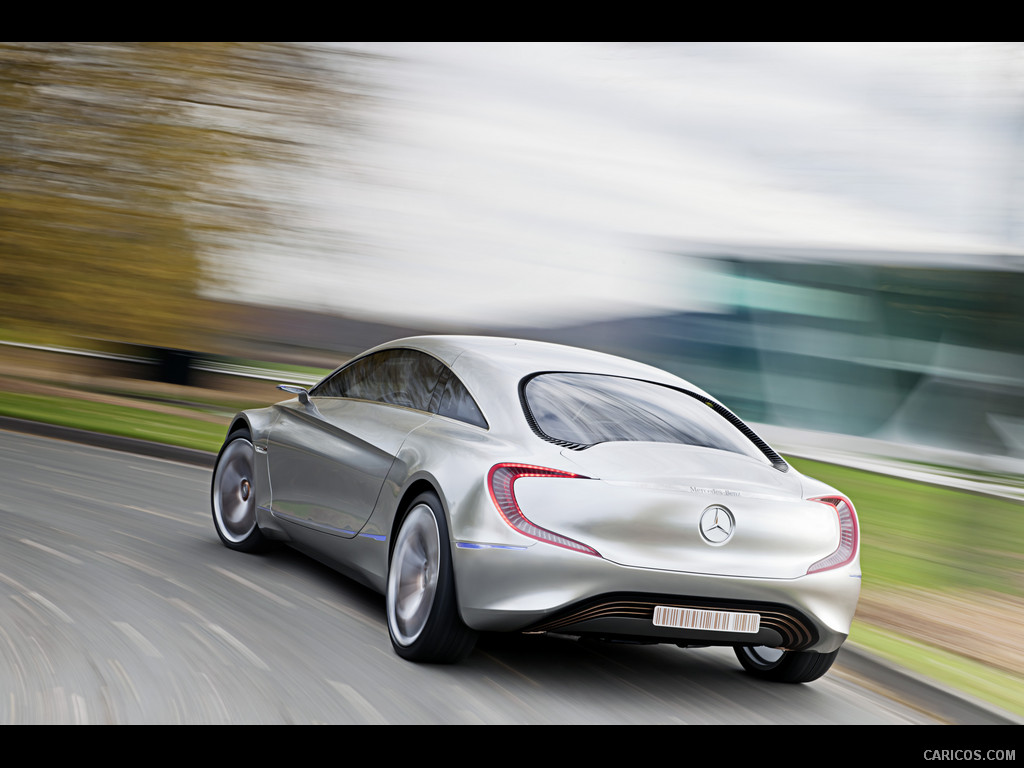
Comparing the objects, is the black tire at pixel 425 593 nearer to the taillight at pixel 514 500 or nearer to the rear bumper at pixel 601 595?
the rear bumper at pixel 601 595

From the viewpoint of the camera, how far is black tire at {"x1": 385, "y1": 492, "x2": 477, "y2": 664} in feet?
15.2

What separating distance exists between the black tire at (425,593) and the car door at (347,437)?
1.43 ft

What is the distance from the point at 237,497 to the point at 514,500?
340cm

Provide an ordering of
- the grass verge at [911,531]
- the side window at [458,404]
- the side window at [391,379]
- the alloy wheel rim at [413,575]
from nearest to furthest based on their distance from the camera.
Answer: the alloy wheel rim at [413,575], the side window at [458,404], the side window at [391,379], the grass verge at [911,531]

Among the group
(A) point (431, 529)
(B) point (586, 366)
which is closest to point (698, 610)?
(A) point (431, 529)

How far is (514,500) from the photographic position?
442 cm

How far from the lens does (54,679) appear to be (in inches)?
164

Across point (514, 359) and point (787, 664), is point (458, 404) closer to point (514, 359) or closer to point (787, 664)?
point (514, 359)

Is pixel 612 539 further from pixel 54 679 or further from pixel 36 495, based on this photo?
pixel 36 495

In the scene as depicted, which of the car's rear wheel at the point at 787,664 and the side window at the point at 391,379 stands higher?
the side window at the point at 391,379

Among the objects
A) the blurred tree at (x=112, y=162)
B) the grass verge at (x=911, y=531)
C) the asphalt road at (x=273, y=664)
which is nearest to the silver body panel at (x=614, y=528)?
the asphalt road at (x=273, y=664)

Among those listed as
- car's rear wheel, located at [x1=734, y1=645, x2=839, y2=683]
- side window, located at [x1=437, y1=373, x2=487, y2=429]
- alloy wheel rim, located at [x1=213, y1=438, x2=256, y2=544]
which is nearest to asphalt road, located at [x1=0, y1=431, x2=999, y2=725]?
car's rear wheel, located at [x1=734, y1=645, x2=839, y2=683]

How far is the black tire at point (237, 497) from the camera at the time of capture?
7.04 meters

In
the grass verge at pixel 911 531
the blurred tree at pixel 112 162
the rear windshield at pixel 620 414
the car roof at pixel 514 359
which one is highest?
the blurred tree at pixel 112 162
